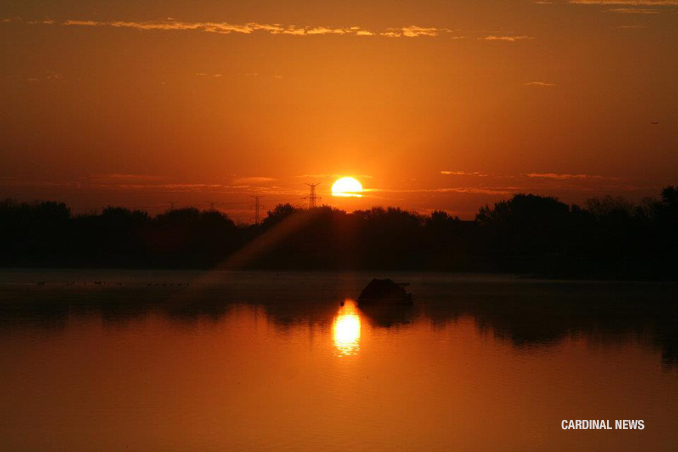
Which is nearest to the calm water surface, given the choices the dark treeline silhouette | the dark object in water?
the dark object in water

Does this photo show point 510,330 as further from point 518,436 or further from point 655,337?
point 518,436

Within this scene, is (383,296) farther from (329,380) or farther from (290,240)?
(290,240)

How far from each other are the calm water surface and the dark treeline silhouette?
260ft

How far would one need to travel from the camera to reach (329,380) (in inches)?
Answer: 805

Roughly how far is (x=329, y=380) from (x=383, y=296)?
77.7 feet

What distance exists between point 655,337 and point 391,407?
15748 millimetres

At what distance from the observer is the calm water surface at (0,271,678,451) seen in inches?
585

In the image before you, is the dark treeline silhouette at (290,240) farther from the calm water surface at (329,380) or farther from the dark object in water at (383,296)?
the calm water surface at (329,380)

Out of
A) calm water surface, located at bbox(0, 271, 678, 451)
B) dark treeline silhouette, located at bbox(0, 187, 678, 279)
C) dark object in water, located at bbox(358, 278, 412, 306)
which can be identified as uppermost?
dark treeline silhouette, located at bbox(0, 187, 678, 279)

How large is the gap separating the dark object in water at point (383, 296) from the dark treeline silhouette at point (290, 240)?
66.7 metres

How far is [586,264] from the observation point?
9456 cm

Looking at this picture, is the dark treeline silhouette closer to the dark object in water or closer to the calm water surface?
the dark object in water

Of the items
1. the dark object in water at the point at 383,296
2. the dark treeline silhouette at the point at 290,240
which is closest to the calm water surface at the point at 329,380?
the dark object in water at the point at 383,296

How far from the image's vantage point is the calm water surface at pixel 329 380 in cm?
1486
